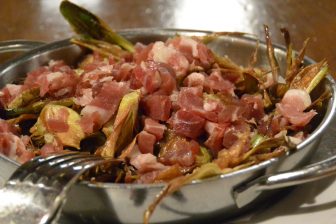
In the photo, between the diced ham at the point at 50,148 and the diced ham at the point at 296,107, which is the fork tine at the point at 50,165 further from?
the diced ham at the point at 296,107

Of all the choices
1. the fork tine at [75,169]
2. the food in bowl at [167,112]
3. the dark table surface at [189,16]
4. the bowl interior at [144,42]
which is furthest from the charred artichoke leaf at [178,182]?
the dark table surface at [189,16]

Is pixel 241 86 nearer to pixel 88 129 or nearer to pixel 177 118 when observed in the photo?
pixel 177 118

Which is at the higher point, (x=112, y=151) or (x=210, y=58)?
(x=210, y=58)

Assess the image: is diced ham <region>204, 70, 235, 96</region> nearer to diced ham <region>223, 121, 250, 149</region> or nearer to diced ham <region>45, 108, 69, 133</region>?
diced ham <region>223, 121, 250, 149</region>

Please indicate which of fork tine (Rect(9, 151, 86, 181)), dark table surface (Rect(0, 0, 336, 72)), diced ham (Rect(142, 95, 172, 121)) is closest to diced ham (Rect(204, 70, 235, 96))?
diced ham (Rect(142, 95, 172, 121))

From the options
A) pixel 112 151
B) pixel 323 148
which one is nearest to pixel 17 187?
pixel 112 151

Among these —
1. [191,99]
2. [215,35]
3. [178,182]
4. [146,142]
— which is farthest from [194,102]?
[215,35]
